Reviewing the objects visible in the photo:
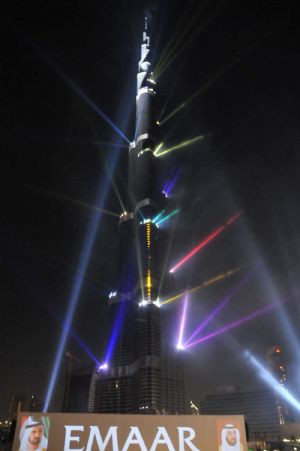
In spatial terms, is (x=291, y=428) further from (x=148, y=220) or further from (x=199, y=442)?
(x=199, y=442)

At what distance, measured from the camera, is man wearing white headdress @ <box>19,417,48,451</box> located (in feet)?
49.5

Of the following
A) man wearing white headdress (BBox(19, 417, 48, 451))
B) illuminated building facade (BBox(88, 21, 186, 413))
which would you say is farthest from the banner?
illuminated building facade (BBox(88, 21, 186, 413))

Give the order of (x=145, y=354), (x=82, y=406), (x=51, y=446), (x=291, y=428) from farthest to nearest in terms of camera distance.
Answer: (x=82, y=406) → (x=145, y=354) → (x=291, y=428) → (x=51, y=446)

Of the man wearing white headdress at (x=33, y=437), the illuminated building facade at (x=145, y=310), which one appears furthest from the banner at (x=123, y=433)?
the illuminated building facade at (x=145, y=310)

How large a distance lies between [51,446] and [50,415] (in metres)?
1.07

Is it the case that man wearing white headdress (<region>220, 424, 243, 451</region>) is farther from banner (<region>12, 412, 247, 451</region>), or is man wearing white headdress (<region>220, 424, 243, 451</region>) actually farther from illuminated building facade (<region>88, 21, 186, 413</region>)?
illuminated building facade (<region>88, 21, 186, 413</region>)

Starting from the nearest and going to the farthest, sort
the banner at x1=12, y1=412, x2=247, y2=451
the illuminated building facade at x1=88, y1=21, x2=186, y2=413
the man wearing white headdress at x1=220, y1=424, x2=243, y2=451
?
the banner at x1=12, y1=412, x2=247, y2=451, the man wearing white headdress at x1=220, y1=424, x2=243, y2=451, the illuminated building facade at x1=88, y1=21, x2=186, y2=413

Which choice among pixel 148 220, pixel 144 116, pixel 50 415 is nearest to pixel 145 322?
pixel 148 220

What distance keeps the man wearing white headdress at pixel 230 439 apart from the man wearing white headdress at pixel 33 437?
267 inches

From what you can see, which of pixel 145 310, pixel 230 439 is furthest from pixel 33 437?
pixel 145 310

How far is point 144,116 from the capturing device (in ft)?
620

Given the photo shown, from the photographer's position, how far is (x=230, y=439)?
50.3 feet

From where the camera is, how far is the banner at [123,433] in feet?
49.4

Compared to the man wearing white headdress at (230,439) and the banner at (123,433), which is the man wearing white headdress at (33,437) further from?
the man wearing white headdress at (230,439)
